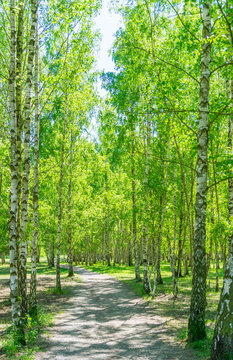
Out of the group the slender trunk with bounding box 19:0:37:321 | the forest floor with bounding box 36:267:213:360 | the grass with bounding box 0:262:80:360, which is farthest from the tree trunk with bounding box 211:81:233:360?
the slender trunk with bounding box 19:0:37:321

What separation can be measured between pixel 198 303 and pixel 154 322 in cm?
393

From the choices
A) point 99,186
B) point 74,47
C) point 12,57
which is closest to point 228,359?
point 12,57

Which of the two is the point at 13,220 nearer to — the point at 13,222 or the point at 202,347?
the point at 13,222

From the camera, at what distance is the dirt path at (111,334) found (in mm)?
7925

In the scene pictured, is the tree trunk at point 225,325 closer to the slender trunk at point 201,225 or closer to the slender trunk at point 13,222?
the slender trunk at point 201,225

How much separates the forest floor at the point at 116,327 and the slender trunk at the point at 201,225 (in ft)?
1.78

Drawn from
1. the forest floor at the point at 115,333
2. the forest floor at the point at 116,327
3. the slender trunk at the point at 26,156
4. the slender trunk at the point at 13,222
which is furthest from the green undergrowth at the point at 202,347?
the slender trunk at the point at 26,156

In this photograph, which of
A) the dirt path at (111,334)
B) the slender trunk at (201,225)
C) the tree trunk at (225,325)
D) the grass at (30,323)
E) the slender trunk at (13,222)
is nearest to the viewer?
the tree trunk at (225,325)

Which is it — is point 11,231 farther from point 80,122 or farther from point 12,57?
point 80,122

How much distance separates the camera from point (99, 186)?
40938mm

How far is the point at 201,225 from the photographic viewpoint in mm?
8430

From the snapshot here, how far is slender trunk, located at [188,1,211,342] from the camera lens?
8195 millimetres

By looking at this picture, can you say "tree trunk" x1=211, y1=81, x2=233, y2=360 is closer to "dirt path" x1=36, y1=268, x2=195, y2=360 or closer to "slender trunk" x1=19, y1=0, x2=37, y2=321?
"dirt path" x1=36, y1=268, x2=195, y2=360

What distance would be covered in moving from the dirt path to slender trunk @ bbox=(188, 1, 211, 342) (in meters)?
0.81
